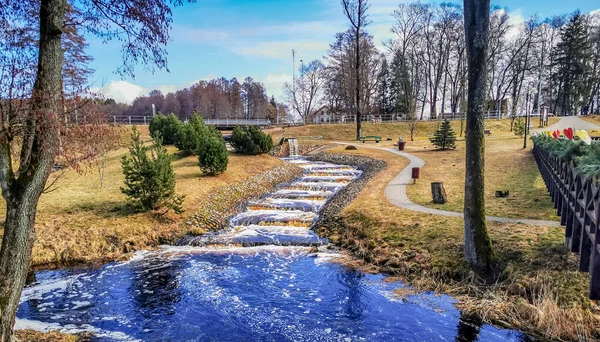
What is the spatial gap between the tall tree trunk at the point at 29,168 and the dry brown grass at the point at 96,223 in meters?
5.66

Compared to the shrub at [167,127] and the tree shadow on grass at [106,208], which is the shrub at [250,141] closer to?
the shrub at [167,127]

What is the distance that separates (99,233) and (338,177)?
13.0m

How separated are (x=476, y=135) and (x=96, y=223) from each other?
11.1 m

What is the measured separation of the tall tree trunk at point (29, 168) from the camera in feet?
14.5

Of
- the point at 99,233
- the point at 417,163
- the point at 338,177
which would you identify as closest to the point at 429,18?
the point at 417,163

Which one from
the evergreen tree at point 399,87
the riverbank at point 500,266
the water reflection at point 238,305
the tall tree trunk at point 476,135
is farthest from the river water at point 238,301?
the evergreen tree at point 399,87

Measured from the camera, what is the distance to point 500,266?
7.77 metres

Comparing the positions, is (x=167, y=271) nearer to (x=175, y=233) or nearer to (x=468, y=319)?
(x=175, y=233)

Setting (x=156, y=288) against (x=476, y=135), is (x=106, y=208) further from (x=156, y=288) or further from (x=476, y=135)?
(x=476, y=135)

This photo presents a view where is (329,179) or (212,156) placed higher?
(212,156)

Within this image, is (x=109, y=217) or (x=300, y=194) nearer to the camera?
(x=109, y=217)

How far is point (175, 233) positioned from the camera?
11.8 m

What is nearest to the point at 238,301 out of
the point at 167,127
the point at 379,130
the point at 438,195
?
the point at 438,195

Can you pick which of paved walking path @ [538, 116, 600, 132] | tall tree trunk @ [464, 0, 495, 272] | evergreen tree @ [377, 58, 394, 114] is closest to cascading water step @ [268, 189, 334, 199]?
tall tree trunk @ [464, 0, 495, 272]
